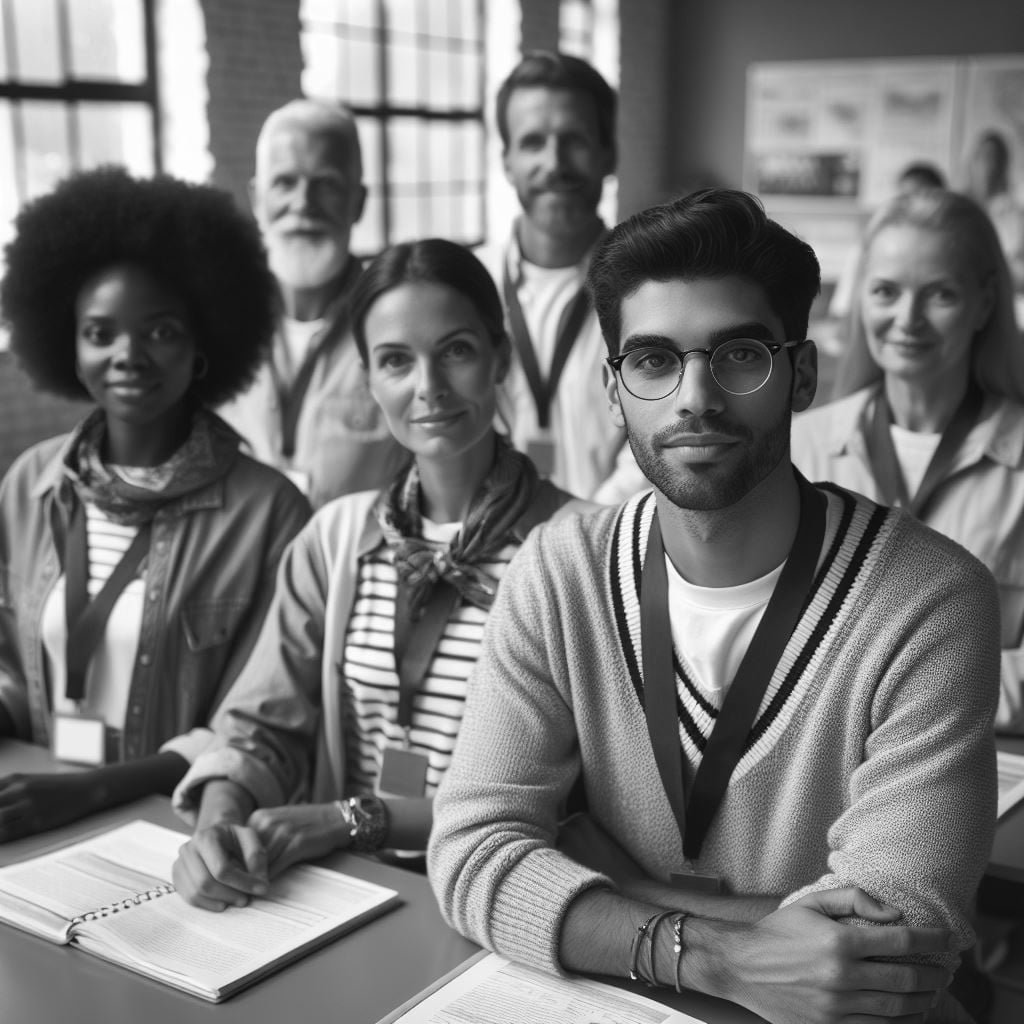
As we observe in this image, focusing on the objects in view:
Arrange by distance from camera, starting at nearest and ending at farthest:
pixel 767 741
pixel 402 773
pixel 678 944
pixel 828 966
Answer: pixel 828 966, pixel 678 944, pixel 767 741, pixel 402 773

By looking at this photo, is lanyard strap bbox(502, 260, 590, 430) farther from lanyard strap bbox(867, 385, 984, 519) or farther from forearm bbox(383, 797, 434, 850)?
forearm bbox(383, 797, 434, 850)

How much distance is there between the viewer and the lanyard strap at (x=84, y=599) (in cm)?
248

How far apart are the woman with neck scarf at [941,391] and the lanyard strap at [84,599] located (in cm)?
161

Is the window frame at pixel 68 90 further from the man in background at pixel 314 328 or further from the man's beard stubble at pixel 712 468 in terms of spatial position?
the man's beard stubble at pixel 712 468

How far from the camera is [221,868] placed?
5.71 feet

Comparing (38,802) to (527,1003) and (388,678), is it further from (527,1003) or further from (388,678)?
(527,1003)

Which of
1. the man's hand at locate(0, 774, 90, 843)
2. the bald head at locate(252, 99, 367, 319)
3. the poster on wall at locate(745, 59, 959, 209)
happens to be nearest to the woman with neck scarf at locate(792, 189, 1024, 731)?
the bald head at locate(252, 99, 367, 319)

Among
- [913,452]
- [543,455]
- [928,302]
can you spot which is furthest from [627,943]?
[543,455]

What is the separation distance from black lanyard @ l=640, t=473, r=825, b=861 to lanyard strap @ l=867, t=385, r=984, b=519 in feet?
4.15

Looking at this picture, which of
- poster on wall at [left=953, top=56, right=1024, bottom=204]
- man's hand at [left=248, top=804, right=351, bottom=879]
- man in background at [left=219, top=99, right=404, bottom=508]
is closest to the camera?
man's hand at [left=248, top=804, right=351, bottom=879]

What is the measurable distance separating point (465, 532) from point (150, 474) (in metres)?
0.80

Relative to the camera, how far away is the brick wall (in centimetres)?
650

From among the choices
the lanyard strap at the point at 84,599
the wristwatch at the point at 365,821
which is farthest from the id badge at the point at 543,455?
the wristwatch at the point at 365,821

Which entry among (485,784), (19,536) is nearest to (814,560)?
(485,784)
